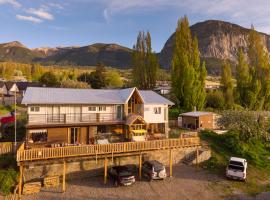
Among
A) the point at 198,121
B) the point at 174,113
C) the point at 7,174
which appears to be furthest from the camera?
the point at 174,113

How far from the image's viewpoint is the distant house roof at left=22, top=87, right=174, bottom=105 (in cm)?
2892

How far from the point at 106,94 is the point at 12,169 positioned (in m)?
16.1

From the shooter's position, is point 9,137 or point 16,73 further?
point 16,73

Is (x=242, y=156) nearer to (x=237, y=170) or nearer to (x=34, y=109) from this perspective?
(x=237, y=170)

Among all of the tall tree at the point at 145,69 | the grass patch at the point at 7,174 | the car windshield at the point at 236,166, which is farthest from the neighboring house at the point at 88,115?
the tall tree at the point at 145,69

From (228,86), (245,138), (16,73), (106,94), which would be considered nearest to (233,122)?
(245,138)

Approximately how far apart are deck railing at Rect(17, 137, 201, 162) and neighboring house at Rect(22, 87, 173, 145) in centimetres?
467

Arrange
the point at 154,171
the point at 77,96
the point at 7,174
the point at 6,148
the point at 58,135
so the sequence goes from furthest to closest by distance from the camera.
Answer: the point at 77,96 → the point at 58,135 → the point at 6,148 → the point at 154,171 → the point at 7,174

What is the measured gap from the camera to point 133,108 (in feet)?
113

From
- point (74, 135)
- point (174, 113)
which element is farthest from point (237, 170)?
point (174, 113)

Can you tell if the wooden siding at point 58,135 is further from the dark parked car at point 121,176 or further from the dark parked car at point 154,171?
the dark parked car at point 154,171

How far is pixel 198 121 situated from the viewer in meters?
43.5

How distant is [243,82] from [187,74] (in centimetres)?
1776

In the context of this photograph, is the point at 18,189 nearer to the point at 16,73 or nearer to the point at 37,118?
the point at 37,118
